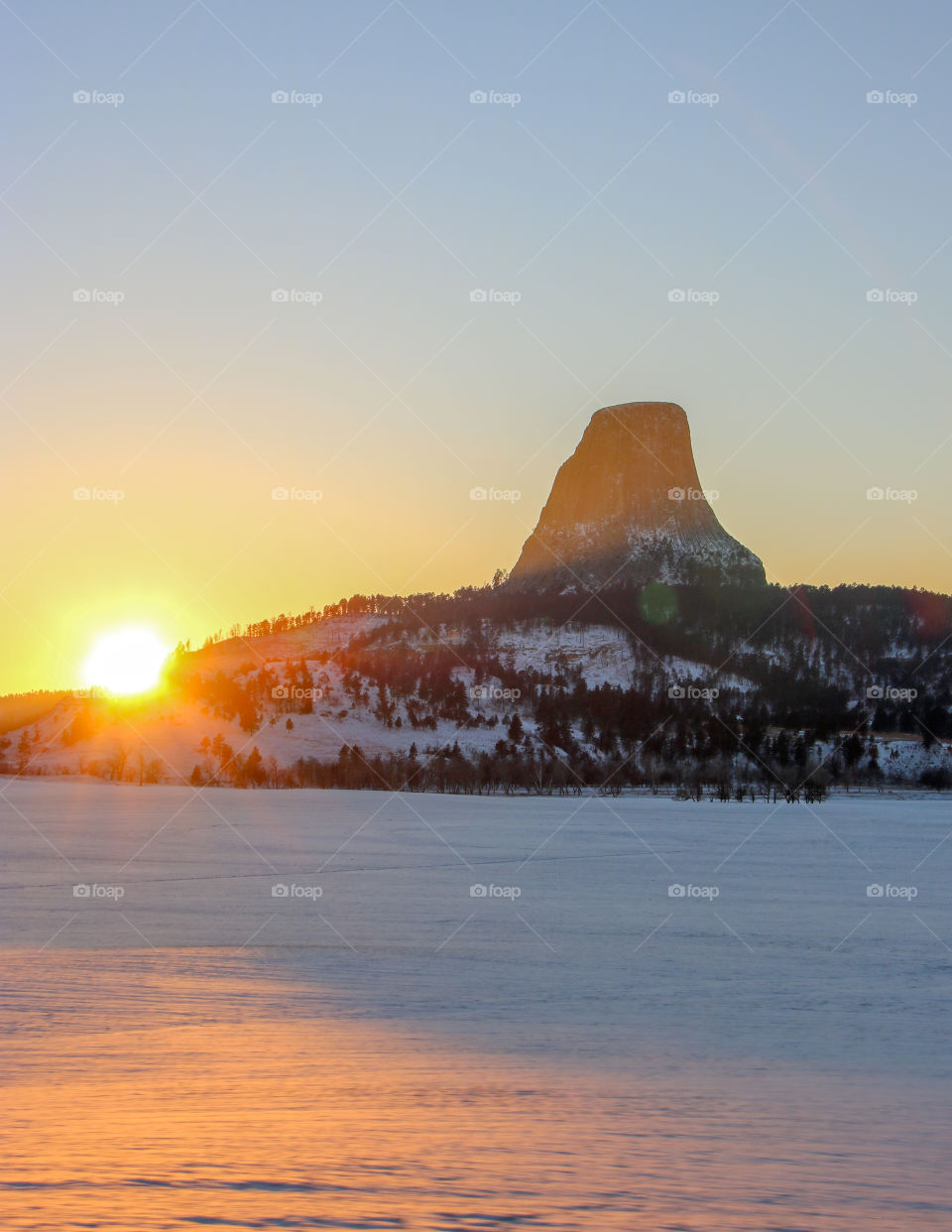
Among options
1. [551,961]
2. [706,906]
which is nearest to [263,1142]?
[551,961]

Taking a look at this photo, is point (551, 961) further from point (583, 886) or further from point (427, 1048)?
point (583, 886)

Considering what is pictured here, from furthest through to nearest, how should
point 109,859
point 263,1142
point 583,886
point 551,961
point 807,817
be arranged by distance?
1. point 807,817
2. point 109,859
3. point 583,886
4. point 551,961
5. point 263,1142

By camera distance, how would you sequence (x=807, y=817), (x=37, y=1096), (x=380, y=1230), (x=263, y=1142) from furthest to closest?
(x=807, y=817) → (x=37, y=1096) → (x=263, y=1142) → (x=380, y=1230)

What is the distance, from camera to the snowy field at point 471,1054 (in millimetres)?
11164

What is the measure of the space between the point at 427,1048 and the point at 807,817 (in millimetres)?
85371

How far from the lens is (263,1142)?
12680 millimetres

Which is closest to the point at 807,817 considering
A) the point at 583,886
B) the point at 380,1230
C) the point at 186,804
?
the point at 186,804

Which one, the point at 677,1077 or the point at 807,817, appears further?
the point at 807,817

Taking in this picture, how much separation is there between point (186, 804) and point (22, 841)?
49.4 m

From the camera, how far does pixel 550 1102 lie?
1448cm

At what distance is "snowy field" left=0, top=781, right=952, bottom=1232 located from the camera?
11.2 metres

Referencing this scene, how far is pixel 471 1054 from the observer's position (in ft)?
55.2

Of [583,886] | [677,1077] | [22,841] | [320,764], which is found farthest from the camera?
[320,764]

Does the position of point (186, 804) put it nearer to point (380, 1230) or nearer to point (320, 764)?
point (320, 764)
